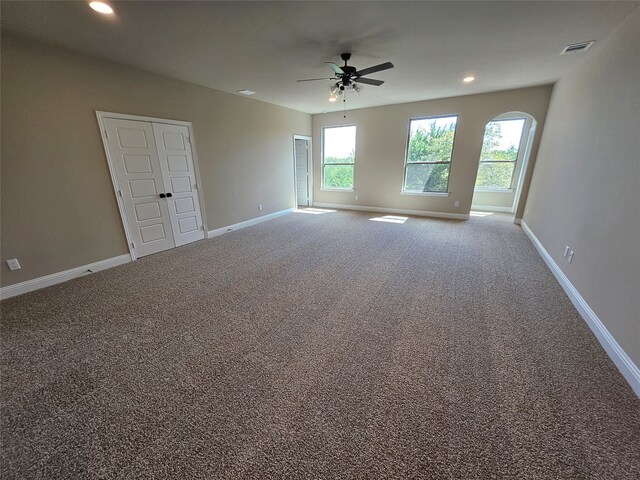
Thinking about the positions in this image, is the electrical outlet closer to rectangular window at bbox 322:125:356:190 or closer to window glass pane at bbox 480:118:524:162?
rectangular window at bbox 322:125:356:190

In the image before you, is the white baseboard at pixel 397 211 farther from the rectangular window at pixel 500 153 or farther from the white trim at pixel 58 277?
the white trim at pixel 58 277

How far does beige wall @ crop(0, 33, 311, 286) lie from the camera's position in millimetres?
2627

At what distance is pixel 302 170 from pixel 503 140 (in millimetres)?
5524

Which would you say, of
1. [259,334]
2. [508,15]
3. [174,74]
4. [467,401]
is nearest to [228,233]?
[174,74]

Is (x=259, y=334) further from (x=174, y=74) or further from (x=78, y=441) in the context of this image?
(x=174, y=74)

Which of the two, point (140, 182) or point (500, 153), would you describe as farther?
point (500, 153)

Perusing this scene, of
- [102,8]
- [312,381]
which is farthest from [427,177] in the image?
[102,8]

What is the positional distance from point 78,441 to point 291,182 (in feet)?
20.3

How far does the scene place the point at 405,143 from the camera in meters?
6.18

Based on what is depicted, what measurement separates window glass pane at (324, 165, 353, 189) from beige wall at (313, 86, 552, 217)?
221 millimetres

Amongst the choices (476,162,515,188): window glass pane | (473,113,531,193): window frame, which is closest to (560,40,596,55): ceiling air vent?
(473,113,531,193): window frame

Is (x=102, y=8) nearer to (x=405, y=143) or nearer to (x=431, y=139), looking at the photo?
(x=405, y=143)

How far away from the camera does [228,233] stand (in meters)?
5.12

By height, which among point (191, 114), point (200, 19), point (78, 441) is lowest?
point (78, 441)
